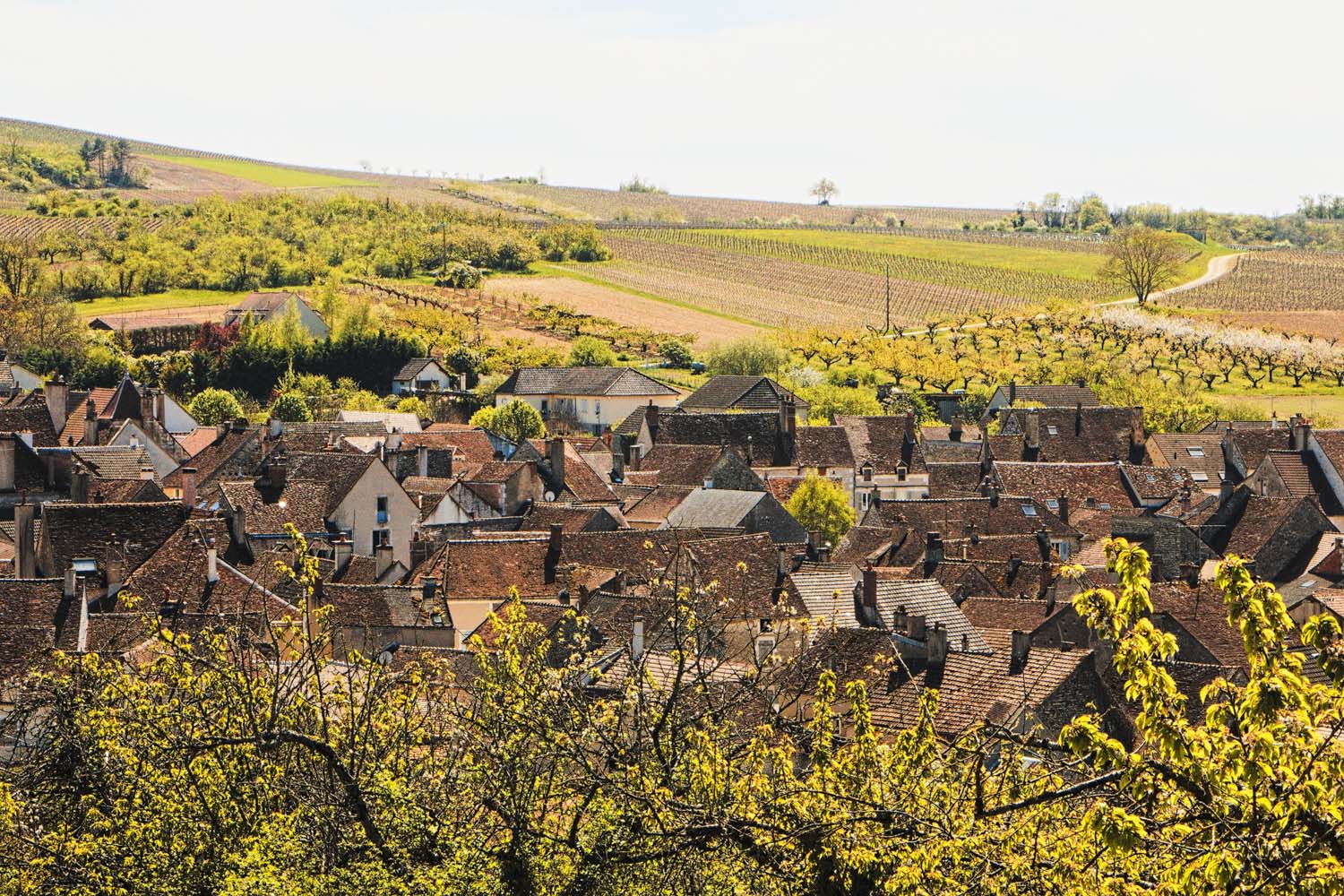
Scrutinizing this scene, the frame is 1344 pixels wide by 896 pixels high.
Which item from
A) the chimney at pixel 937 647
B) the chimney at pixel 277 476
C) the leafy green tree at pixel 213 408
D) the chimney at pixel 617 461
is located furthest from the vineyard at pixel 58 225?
the chimney at pixel 937 647

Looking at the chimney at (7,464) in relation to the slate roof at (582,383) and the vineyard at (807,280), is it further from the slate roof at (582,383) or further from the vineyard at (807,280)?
the vineyard at (807,280)

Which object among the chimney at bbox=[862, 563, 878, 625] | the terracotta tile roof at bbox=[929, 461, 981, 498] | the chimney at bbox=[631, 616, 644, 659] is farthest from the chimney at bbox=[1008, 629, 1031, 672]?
the terracotta tile roof at bbox=[929, 461, 981, 498]

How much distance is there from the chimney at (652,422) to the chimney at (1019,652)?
165 feet

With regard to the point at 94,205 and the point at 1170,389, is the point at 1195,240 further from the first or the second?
the point at 94,205

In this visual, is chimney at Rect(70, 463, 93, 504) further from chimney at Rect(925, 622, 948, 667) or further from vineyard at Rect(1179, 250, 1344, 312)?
vineyard at Rect(1179, 250, 1344, 312)

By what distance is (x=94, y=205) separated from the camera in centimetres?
17025

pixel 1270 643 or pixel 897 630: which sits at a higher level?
pixel 1270 643

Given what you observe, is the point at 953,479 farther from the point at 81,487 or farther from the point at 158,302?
the point at 158,302

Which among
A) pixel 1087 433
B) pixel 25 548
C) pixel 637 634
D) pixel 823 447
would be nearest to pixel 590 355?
pixel 823 447

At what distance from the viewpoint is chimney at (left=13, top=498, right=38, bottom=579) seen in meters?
36.6

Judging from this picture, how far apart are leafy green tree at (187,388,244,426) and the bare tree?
84602mm

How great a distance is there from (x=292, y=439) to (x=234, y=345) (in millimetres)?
40325

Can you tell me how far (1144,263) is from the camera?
157 metres

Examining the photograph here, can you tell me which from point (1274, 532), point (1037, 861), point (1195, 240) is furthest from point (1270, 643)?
point (1195, 240)
